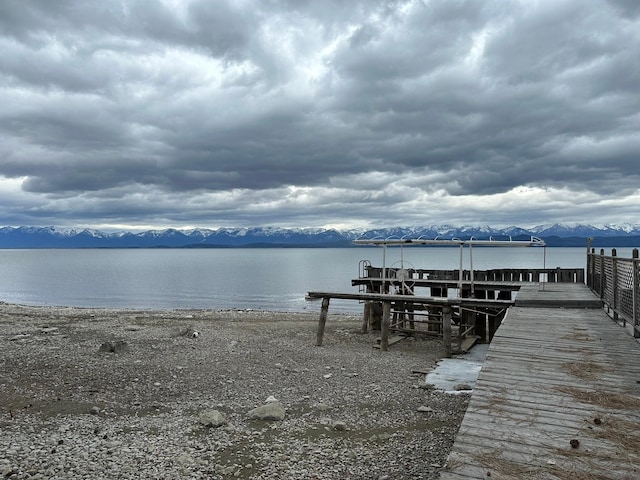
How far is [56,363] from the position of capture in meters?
14.1

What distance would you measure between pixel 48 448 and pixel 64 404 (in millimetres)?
2652

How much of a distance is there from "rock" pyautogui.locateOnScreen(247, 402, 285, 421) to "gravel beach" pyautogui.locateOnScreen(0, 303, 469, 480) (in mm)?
23

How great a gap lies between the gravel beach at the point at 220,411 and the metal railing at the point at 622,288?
158 inches

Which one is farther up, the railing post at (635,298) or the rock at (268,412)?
the railing post at (635,298)

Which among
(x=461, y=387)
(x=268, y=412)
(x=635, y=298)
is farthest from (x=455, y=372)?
(x=268, y=412)

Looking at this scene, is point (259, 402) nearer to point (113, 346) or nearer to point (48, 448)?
point (48, 448)

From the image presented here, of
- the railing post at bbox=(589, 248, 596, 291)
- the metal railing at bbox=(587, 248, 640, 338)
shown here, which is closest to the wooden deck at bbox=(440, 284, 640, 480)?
the metal railing at bbox=(587, 248, 640, 338)

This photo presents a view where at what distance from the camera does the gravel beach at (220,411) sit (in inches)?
289

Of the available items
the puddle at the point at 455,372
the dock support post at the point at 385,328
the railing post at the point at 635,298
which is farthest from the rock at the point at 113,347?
the railing post at the point at 635,298

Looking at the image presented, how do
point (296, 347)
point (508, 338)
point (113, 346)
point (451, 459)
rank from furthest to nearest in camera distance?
point (296, 347) → point (113, 346) → point (508, 338) → point (451, 459)

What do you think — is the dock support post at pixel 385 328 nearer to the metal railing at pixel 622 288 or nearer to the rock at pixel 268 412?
the metal railing at pixel 622 288

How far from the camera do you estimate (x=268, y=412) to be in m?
9.55

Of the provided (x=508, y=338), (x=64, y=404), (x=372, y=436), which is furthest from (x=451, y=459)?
(x=64, y=404)

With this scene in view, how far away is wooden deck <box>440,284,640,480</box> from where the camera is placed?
4.07 m
